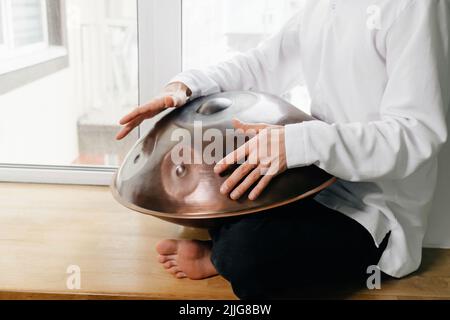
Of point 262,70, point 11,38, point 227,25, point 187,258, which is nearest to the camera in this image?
point 187,258

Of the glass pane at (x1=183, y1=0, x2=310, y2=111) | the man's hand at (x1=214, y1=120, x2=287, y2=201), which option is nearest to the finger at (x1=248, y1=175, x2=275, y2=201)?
the man's hand at (x1=214, y1=120, x2=287, y2=201)

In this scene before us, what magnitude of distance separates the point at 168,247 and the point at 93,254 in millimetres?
175

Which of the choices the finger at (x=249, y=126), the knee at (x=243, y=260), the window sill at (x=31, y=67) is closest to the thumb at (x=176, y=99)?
the finger at (x=249, y=126)

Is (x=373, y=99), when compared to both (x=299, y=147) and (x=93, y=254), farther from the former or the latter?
(x=93, y=254)

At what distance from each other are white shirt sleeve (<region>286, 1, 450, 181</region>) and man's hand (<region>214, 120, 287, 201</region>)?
17 millimetres

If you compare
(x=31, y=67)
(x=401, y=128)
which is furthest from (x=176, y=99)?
(x=31, y=67)

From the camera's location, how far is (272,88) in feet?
4.25

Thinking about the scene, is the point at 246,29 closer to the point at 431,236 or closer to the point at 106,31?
the point at 106,31

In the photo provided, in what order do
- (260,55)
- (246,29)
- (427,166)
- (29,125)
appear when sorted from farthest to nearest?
1. (29,125)
2. (246,29)
3. (260,55)
4. (427,166)

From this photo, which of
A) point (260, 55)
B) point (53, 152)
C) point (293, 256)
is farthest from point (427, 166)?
point (53, 152)

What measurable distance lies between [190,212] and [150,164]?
0.13 metres

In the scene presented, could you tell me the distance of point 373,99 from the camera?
1037 millimetres

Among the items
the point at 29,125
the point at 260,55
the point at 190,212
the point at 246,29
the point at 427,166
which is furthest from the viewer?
the point at 29,125

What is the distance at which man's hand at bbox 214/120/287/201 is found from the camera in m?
0.95
